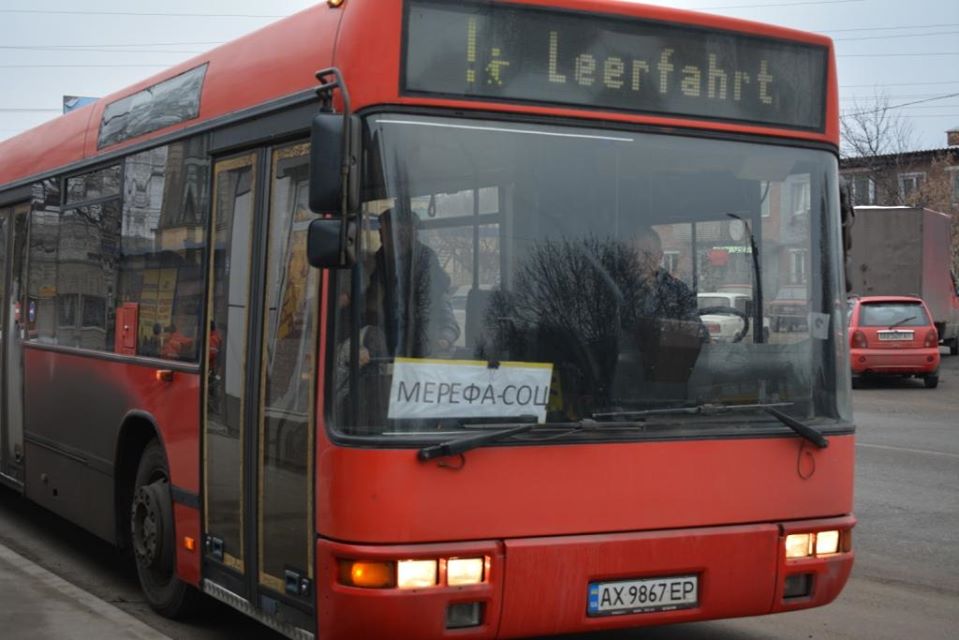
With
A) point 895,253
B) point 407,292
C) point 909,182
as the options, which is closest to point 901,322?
point 895,253

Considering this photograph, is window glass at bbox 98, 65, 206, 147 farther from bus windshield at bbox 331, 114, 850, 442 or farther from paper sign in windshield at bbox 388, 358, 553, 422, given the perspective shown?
paper sign in windshield at bbox 388, 358, 553, 422

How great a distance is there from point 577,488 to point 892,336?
21816 mm

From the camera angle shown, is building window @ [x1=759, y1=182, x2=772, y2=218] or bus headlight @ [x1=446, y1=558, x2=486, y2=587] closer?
bus headlight @ [x1=446, y1=558, x2=486, y2=587]

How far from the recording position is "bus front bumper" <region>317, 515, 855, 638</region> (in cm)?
577

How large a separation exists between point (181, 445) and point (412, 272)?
7.38 ft

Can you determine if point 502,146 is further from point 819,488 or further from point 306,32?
point 819,488

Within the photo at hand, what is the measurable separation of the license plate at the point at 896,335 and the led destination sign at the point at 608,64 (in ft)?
67.8

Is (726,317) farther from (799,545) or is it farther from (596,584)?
(596,584)

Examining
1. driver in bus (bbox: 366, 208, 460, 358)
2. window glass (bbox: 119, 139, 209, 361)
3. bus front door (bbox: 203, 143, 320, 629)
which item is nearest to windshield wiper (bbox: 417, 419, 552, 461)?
driver in bus (bbox: 366, 208, 460, 358)

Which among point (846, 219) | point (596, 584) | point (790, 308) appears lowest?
point (596, 584)

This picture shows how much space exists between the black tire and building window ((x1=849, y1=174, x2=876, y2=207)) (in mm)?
58458

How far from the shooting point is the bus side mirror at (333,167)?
18.7 ft

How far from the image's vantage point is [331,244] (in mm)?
5672

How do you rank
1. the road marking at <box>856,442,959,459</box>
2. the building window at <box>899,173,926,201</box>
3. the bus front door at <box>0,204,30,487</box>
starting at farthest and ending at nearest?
the building window at <box>899,173,926,201</box>
the road marking at <box>856,442,959,459</box>
the bus front door at <box>0,204,30,487</box>
